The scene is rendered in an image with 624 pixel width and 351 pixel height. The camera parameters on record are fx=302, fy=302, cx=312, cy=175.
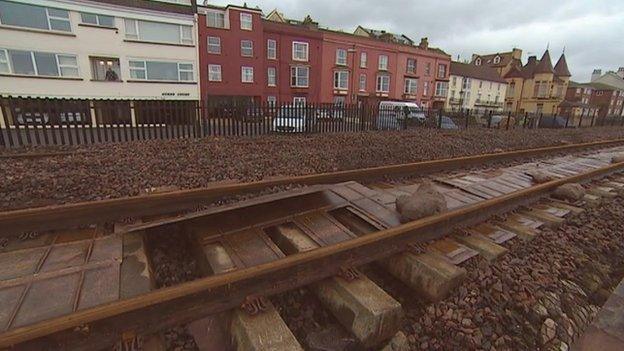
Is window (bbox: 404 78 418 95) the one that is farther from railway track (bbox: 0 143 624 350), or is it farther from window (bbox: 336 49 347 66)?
railway track (bbox: 0 143 624 350)

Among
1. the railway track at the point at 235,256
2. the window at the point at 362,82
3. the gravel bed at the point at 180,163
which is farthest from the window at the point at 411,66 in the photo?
the railway track at the point at 235,256

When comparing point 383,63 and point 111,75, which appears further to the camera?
point 383,63

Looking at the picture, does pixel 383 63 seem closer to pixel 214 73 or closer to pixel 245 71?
pixel 245 71

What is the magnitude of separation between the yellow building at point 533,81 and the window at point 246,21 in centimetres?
5654

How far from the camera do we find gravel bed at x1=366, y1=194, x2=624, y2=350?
7.41 feet

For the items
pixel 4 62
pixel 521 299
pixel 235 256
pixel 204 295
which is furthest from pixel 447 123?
pixel 4 62

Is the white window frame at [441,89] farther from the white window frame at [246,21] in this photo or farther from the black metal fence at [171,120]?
the black metal fence at [171,120]

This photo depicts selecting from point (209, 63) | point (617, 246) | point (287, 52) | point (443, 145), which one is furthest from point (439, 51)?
point (617, 246)

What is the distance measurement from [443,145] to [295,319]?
926cm

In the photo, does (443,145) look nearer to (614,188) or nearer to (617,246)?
(614,188)

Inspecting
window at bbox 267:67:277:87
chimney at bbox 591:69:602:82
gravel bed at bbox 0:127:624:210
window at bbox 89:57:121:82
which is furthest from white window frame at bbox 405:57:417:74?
chimney at bbox 591:69:602:82

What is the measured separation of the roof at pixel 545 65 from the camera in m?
60.4

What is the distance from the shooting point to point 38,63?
64.6ft

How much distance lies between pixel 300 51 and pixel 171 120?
95.7 ft
